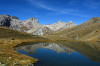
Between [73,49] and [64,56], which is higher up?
[73,49]

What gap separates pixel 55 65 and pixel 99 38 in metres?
174

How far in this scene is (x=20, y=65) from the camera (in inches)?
1188

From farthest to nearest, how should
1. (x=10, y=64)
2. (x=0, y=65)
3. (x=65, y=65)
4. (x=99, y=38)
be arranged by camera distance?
(x=99, y=38) → (x=65, y=65) → (x=10, y=64) → (x=0, y=65)

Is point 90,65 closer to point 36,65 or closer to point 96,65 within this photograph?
point 96,65

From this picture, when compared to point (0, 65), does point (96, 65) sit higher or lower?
lower

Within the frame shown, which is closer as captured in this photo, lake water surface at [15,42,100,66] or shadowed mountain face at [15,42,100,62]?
lake water surface at [15,42,100,66]

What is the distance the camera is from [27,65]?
30.6m

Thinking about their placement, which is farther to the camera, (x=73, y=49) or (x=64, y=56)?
(x=73, y=49)

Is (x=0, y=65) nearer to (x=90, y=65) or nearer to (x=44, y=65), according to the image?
(x=44, y=65)

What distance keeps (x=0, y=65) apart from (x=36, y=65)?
1120 centimetres

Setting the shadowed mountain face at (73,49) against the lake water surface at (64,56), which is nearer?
the lake water surface at (64,56)

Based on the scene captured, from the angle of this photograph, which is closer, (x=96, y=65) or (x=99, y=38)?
(x=96, y=65)

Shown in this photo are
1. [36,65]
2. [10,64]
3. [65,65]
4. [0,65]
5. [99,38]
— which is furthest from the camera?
[99,38]

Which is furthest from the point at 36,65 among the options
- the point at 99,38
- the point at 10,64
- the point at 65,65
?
the point at 99,38
